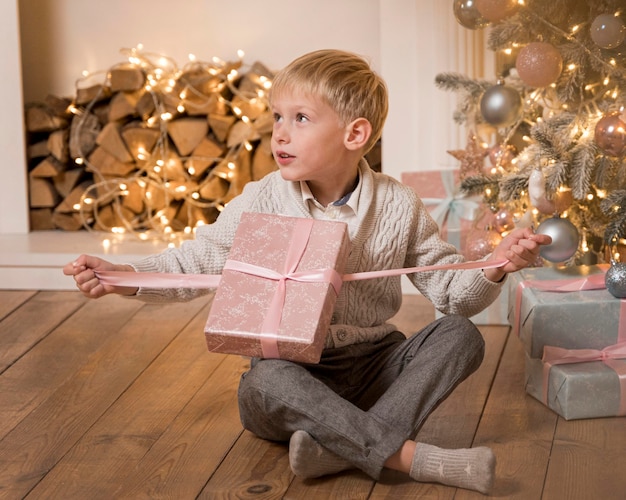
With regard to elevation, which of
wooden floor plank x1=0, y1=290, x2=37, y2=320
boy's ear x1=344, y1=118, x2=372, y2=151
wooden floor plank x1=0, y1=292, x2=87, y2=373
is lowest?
wooden floor plank x1=0, y1=292, x2=87, y2=373

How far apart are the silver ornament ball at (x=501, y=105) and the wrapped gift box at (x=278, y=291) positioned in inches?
32.2

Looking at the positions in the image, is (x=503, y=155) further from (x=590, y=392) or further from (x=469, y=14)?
(x=590, y=392)

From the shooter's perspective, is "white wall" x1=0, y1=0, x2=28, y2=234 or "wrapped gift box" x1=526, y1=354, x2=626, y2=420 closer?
"wrapped gift box" x1=526, y1=354, x2=626, y2=420

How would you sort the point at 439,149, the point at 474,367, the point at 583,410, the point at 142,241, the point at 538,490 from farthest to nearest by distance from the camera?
the point at 142,241
the point at 439,149
the point at 583,410
the point at 474,367
the point at 538,490

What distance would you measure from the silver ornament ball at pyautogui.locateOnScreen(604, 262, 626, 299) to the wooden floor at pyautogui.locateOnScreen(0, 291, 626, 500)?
0.76ft

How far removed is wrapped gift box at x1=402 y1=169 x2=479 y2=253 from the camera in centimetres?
249

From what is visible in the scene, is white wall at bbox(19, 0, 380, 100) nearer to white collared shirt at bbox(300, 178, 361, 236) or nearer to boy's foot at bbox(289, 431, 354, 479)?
white collared shirt at bbox(300, 178, 361, 236)

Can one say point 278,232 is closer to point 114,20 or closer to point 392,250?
point 392,250

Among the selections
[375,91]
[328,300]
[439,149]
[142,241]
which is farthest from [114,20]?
[328,300]

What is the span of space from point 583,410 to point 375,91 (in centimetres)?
65

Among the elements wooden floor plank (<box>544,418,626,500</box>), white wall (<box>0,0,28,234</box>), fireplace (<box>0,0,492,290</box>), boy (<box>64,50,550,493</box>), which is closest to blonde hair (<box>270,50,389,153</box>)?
boy (<box>64,50,550,493</box>)

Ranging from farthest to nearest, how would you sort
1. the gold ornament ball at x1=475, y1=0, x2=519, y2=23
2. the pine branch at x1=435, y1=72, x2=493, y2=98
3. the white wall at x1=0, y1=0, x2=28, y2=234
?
1. the white wall at x1=0, y1=0, x2=28, y2=234
2. the pine branch at x1=435, y1=72, x2=493, y2=98
3. the gold ornament ball at x1=475, y1=0, x2=519, y2=23

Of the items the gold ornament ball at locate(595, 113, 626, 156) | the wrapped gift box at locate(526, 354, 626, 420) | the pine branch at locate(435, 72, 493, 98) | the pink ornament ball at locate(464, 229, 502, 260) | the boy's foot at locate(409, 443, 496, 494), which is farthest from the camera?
the pine branch at locate(435, 72, 493, 98)

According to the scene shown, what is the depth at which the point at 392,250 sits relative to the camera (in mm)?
1733
